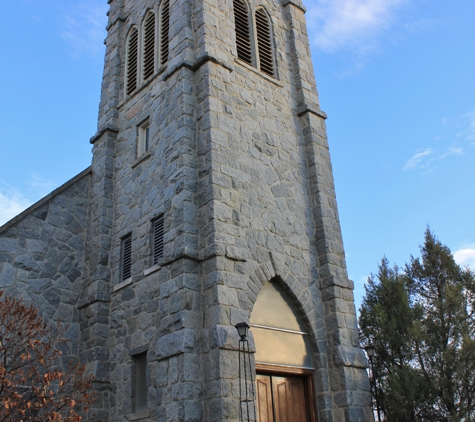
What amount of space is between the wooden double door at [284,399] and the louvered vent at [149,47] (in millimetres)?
8247

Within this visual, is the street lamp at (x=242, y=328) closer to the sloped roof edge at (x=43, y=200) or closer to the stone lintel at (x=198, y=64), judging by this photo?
the stone lintel at (x=198, y=64)

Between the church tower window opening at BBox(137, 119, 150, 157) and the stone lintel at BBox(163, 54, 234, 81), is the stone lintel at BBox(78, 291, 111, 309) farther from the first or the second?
the stone lintel at BBox(163, 54, 234, 81)

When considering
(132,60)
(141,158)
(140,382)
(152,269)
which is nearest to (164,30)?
(132,60)

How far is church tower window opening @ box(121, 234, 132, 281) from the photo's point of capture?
39.5 feet

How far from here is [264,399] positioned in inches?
388

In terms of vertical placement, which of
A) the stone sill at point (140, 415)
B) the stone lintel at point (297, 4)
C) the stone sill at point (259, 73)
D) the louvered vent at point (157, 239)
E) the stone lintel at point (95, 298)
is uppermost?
the stone lintel at point (297, 4)

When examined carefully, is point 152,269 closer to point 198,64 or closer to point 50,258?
point 50,258

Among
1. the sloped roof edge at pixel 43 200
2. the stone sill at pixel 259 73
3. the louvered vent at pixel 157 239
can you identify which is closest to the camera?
the louvered vent at pixel 157 239

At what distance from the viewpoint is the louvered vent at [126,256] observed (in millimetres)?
12062

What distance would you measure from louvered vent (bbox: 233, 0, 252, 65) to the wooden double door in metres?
7.70

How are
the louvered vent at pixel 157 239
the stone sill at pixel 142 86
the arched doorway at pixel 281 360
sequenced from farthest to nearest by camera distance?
the stone sill at pixel 142 86, the louvered vent at pixel 157 239, the arched doorway at pixel 281 360

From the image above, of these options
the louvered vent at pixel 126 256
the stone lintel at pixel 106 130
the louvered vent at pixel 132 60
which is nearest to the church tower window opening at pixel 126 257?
the louvered vent at pixel 126 256

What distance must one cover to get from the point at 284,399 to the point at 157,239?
413 cm

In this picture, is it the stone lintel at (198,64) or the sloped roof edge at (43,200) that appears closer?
the stone lintel at (198,64)
